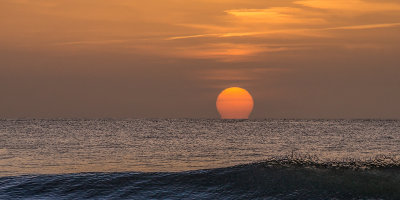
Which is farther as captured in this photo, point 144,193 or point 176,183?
point 176,183

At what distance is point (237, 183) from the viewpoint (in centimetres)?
2312

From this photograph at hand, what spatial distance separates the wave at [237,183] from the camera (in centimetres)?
2094

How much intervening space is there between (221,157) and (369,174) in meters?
19.2

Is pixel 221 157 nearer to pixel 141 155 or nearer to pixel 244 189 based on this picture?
pixel 141 155

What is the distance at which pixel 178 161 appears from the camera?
37.2 metres

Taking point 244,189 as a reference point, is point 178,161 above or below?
below

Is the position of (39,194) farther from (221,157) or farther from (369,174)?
(221,157)

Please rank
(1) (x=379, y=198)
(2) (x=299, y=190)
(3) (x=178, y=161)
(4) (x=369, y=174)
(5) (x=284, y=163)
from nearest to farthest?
1. (1) (x=379, y=198)
2. (2) (x=299, y=190)
3. (4) (x=369, y=174)
4. (5) (x=284, y=163)
5. (3) (x=178, y=161)

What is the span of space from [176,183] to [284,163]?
6.34 metres

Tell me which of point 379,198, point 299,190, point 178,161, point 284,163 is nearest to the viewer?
point 379,198

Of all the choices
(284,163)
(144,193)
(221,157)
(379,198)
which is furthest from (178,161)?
(379,198)

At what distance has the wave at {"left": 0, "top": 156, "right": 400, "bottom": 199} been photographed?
20938mm

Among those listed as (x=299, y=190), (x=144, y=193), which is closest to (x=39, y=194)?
(x=144, y=193)

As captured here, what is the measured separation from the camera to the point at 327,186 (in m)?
21.6
